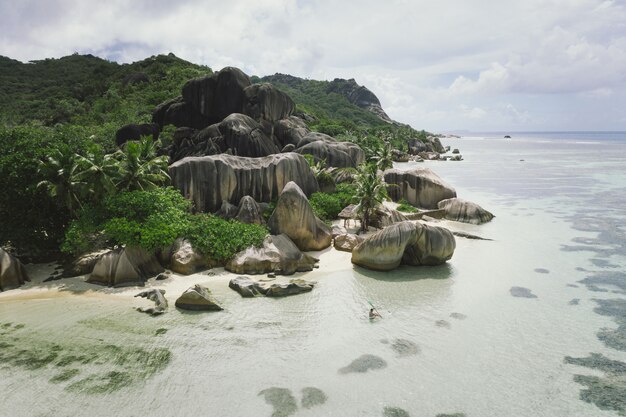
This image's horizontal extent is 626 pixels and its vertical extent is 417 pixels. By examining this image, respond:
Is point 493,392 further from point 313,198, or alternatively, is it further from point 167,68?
point 167,68

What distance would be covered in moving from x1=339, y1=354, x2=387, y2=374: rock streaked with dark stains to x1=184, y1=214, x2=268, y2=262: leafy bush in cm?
910

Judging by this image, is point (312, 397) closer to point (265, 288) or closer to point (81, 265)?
point (265, 288)

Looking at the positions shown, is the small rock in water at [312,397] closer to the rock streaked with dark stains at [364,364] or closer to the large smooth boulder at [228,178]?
the rock streaked with dark stains at [364,364]

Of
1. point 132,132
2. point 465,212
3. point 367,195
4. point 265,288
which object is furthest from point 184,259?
point 132,132

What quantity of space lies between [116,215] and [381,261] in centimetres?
1334

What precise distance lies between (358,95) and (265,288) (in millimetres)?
176107

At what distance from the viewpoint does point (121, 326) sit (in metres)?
14.3

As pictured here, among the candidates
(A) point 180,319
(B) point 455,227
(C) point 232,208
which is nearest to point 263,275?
(A) point 180,319

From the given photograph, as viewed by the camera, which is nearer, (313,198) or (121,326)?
(121,326)

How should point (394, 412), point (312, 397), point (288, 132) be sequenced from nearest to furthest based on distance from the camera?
1. point (394, 412)
2. point (312, 397)
3. point (288, 132)

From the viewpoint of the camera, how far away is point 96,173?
19.0 meters

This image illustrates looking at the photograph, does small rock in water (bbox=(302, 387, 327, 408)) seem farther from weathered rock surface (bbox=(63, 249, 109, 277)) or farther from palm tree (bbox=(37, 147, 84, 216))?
palm tree (bbox=(37, 147, 84, 216))

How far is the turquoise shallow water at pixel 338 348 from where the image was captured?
1059 cm

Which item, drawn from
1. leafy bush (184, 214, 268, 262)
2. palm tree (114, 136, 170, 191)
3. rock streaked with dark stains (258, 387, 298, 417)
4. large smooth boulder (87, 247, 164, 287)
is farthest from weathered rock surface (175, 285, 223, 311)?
palm tree (114, 136, 170, 191)
